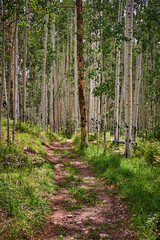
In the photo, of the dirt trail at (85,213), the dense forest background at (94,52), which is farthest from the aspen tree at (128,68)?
the dirt trail at (85,213)

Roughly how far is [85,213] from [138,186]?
1.39 metres

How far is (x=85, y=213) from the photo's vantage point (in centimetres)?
381

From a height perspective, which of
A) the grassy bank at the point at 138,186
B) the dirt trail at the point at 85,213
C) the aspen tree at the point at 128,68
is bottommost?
the dirt trail at the point at 85,213

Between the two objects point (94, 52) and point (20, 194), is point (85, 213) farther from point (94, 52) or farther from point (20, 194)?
point (94, 52)

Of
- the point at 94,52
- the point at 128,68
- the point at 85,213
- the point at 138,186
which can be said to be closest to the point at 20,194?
the point at 85,213

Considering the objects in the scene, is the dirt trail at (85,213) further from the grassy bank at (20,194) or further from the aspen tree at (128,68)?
the aspen tree at (128,68)

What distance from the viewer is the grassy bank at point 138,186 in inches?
113

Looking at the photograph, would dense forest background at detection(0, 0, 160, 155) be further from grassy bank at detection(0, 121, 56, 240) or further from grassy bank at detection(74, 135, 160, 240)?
grassy bank at detection(0, 121, 56, 240)

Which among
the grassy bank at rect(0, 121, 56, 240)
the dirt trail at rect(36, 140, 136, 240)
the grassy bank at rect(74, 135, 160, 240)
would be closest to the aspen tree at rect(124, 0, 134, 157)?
the grassy bank at rect(74, 135, 160, 240)

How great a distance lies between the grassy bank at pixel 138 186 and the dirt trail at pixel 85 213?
9.0 inches

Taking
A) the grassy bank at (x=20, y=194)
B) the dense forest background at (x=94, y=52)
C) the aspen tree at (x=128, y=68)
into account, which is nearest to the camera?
the grassy bank at (x=20, y=194)

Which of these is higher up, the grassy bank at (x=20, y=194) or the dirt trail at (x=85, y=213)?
the grassy bank at (x=20, y=194)

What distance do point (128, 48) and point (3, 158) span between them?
621 centimetres

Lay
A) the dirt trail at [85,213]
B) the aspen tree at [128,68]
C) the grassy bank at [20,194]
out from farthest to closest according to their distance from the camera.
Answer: the aspen tree at [128,68] < the dirt trail at [85,213] < the grassy bank at [20,194]
